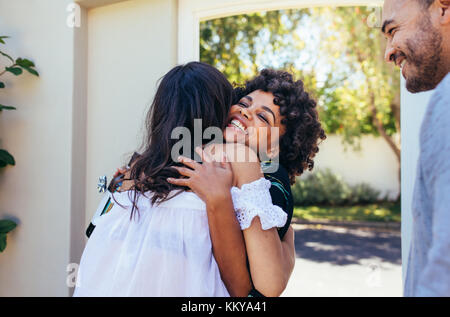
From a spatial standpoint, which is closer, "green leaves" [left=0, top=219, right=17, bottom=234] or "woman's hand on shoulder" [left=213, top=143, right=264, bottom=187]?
"woman's hand on shoulder" [left=213, top=143, right=264, bottom=187]

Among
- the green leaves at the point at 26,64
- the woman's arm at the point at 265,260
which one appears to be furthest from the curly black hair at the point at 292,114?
the green leaves at the point at 26,64

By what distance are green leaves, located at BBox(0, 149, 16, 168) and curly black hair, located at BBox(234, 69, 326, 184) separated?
1641mm

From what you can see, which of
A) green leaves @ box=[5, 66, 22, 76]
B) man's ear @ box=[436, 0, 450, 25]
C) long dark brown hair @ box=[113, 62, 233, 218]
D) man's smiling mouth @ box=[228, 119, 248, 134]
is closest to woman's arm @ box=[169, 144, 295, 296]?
long dark brown hair @ box=[113, 62, 233, 218]

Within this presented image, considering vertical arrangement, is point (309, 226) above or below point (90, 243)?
below

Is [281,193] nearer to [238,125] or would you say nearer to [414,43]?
[238,125]

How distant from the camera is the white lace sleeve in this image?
4.11 ft

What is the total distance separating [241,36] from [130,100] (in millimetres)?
4616

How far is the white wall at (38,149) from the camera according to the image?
2.57 metres

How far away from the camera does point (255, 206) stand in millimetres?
1256

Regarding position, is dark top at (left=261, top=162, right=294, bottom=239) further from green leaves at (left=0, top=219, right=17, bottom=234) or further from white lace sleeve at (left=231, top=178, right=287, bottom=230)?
green leaves at (left=0, top=219, right=17, bottom=234)

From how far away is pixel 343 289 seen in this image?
16.7ft

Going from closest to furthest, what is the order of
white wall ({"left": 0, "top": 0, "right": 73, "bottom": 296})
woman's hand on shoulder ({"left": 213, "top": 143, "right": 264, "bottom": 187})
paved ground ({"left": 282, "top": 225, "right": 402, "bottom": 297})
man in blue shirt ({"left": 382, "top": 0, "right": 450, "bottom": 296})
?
man in blue shirt ({"left": 382, "top": 0, "right": 450, "bottom": 296})
woman's hand on shoulder ({"left": 213, "top": 143, "right": 264, "bottom": 187})
white wall ({"left": 0, "top": 0, "right": 73, "bottom": 296})
paved ground ({"left": 282, "top": 225, "right": 402, "bottom": 297})
